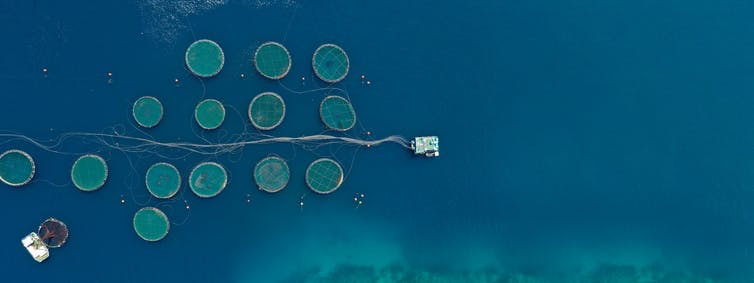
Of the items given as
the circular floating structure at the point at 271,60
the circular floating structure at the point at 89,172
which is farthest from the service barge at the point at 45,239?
the circular floating structure at the point at 271,60

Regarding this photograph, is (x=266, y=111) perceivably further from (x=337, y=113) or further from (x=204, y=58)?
(x=204, y=58)

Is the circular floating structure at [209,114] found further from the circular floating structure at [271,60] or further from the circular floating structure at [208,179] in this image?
the circular floating structure at [271,60]

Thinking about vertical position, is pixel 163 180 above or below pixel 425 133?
below

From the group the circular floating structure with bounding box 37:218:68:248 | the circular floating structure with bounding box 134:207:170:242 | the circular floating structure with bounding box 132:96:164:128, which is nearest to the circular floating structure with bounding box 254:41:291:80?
the circular floating structure with bounding box 132:96:164:128

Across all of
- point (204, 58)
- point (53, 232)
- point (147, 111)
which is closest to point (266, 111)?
point (204, 58)

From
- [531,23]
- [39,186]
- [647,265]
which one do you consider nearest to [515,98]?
[531,23]

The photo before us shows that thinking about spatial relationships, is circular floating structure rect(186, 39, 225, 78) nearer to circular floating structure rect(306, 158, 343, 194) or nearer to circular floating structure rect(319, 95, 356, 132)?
circular floating structure rect(319, 95, 356, 132)

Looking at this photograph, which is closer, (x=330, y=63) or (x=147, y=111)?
(x=147, y=111)
